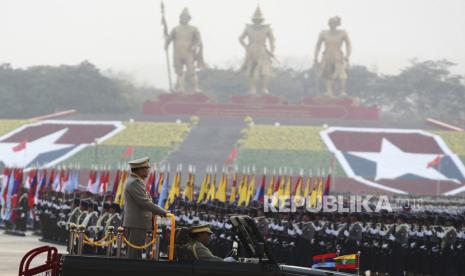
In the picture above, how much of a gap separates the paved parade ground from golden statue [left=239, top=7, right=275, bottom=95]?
4000cm

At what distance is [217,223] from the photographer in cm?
2022

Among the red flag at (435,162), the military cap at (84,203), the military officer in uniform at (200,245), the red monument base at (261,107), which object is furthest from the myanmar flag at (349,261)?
the red monument base at (261,107)

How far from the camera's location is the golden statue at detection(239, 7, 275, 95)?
68250 millimetres

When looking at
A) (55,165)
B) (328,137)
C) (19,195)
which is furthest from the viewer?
(328,137)

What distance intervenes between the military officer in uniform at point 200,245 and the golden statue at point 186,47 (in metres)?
58.8

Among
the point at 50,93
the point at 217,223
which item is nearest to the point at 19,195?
the point at 217,223

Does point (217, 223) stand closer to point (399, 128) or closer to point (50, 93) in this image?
point (399, 128)

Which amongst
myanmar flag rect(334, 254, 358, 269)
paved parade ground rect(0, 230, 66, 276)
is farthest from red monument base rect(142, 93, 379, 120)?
myanmar flag rect(334, 254, 358, 269)

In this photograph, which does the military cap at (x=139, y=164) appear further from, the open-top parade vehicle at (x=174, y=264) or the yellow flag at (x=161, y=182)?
the yellow flag at (x=161, y=182)

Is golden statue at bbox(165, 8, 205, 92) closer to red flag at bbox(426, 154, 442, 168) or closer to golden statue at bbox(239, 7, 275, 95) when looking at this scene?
golden statue at bbox(239, 7, 275, 95)

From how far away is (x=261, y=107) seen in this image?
67.9 meters

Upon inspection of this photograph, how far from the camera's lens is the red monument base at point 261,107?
6706 cm

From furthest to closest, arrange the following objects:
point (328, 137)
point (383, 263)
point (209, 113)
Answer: point (209, 113), point (328, 137), point (383, 263)

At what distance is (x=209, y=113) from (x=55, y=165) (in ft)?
59.3
